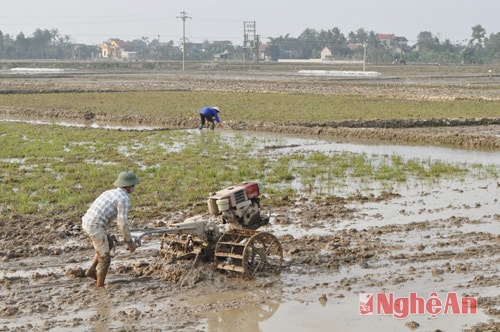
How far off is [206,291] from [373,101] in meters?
28.8

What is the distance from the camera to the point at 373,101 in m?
36.3

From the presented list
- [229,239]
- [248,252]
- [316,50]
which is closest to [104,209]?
[229,239]

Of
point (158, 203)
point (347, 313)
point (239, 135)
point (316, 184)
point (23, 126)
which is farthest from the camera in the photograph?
point (23, 126)

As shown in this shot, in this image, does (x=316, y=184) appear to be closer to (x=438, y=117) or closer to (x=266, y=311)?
(x=266, y=311)

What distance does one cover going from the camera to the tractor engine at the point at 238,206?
9141mm

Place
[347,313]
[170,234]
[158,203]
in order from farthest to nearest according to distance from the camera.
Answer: [158,203] < [170,234] < [347,313]

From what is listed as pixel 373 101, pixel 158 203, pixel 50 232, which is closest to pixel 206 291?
pixel 50 232

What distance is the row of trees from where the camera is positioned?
145500mm

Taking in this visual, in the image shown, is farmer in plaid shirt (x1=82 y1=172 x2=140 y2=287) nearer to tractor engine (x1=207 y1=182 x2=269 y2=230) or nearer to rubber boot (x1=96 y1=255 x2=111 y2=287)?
rubber boot (x1=96 y1=255 x2=111 y2=287)

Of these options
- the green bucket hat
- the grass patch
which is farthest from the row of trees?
the green bucket hat
